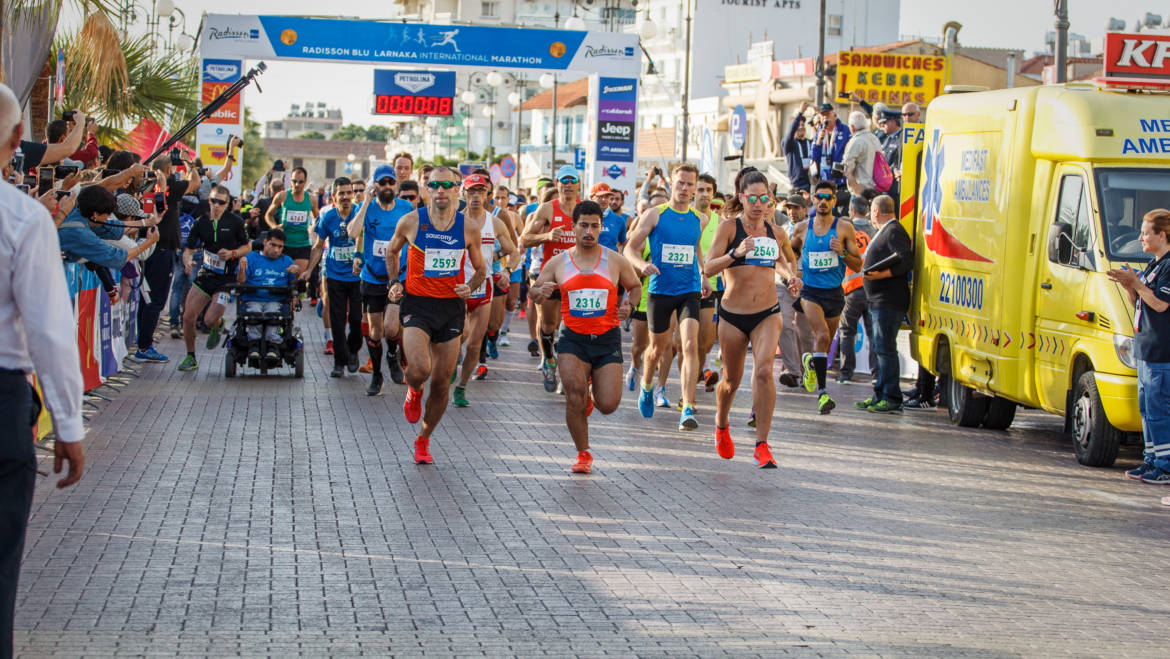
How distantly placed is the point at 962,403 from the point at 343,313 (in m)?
6.36

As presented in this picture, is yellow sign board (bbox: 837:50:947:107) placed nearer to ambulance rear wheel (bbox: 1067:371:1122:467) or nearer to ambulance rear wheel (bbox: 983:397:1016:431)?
ambulance rear wheel (bbox: 983:397:1016:431)

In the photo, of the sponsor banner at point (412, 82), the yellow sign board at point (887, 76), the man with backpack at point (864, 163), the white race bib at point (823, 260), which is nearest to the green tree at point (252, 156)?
the yellow sign board at point (887, 76)

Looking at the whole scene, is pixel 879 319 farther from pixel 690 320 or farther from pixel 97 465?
pixel 97 465

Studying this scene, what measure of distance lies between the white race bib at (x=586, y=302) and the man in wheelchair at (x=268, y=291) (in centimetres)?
593

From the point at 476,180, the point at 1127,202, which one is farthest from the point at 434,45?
the point at 1127,202

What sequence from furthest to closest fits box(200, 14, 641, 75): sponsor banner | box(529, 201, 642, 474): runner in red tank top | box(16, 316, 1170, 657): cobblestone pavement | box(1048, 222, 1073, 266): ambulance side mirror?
1. box(200, 14, 641, 75): sponsor banner
2. box(1048, 222, 1073, 266): ambulance side mirror
3. box(529, 201, 642, 474): runner in red tank top
4. box(16, 316, 1170, 657): cobblestone pavement

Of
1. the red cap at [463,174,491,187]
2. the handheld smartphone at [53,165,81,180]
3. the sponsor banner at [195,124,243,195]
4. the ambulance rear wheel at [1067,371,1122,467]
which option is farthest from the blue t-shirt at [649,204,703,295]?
the sponsor banner at [195,124,243,195]

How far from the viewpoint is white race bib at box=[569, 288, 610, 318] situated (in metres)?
10.3

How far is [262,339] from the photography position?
50.5ft

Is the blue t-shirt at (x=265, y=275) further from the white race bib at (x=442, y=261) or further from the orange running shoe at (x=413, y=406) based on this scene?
the orange running shoe at (x=413, y=406)

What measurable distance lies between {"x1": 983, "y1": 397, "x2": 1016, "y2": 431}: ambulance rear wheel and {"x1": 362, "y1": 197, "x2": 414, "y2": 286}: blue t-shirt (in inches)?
230

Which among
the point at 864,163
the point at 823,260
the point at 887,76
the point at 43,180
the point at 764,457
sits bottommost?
the point at 764,457

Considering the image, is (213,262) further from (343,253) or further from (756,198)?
(756,198)

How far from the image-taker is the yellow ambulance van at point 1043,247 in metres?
11.6
